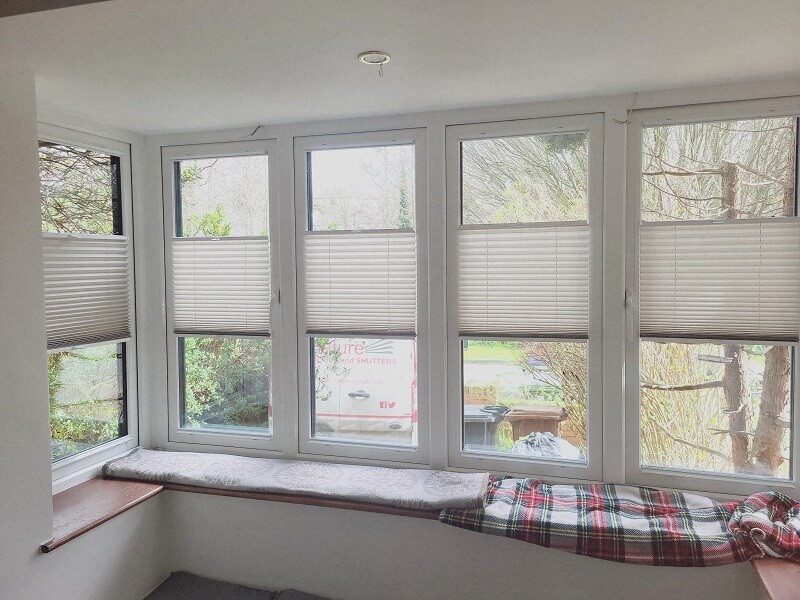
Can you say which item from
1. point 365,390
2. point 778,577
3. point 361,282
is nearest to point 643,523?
point 778,577

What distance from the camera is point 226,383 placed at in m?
3.05

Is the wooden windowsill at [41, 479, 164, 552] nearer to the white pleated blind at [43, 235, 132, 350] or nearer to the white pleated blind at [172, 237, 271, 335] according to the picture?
the white pleated blind at [43, 235, 132, 350]

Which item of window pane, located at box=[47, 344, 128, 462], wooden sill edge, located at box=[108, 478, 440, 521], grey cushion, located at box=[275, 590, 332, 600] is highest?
window pane, located at box=[47, 344, 128, 462]

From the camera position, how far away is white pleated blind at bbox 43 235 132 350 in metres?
2.54

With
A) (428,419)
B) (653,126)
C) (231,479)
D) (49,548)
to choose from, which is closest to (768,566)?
(428,419)

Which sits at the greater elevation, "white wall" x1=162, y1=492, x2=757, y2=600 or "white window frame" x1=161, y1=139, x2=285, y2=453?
"white window frame" x1=161, y1=139, x2=285, y2=453

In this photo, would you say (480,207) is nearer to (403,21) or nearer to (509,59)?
(509,59)

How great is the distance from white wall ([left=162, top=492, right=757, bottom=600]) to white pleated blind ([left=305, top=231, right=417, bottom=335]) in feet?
2.80

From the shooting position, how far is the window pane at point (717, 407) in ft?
7.77

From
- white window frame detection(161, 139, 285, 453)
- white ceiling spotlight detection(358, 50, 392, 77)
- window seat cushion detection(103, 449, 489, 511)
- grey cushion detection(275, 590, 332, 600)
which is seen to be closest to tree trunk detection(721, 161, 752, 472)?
window seat cushion detection(103, 449, 489, 511)

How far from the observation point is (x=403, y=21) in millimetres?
1632

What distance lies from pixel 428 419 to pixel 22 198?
72.4 inches

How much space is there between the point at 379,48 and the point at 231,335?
5.58ft

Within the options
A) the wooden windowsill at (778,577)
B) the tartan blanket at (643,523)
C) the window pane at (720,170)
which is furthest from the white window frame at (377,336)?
the wooden windowsill at (778,577)
